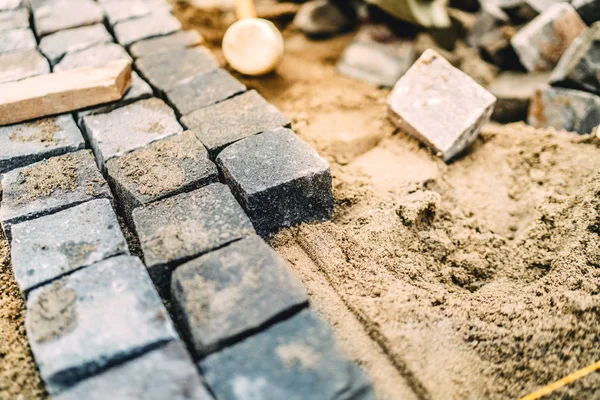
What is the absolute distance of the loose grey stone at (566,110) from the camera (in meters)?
2.84

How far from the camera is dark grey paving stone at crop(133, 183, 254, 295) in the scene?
5.92ft

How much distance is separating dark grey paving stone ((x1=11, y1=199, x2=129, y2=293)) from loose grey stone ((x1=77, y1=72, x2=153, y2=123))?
30.4 inches

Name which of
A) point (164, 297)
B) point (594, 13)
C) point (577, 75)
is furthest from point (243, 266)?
point (594, 13)

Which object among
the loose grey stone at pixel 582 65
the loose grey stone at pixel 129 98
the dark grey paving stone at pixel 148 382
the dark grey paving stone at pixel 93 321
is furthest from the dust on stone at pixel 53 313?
the loose grey stone at pixel 582 65

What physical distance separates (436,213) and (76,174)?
1691mm

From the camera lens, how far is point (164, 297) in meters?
1.88

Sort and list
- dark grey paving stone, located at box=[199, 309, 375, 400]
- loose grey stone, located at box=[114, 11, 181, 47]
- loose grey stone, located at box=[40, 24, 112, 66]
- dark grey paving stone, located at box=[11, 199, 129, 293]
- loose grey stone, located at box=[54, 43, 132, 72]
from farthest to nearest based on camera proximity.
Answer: loose grey stone, located at box=[114, 11, 181, 47]
loose grey stone, located at box=[40, 24, 112, 66]
loose grey stone, located at box=[54, 43, 132, 72]
dark grey paving stone, located at box=[11, 199, 129, 293]
dark grey paving stone, located at box=[199, 309, 375, 400]

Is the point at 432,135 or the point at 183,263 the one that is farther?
the point at 432,135

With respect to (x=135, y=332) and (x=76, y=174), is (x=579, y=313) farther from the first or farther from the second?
(x=76, y=174)

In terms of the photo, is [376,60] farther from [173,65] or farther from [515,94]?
[173,65]

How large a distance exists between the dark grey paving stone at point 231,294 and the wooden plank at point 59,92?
1.33m

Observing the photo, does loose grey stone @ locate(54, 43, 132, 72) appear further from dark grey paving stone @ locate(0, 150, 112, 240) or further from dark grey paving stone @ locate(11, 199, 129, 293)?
dark grey paving stone @ locate(11, 199, 129, 293)

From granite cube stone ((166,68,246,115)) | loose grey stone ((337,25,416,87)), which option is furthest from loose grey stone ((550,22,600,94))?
granite cube stone ((166,68,246,115))

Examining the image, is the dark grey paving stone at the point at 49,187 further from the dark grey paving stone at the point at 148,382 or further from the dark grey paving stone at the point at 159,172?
the dark grey paving stone at the point at 148,382
